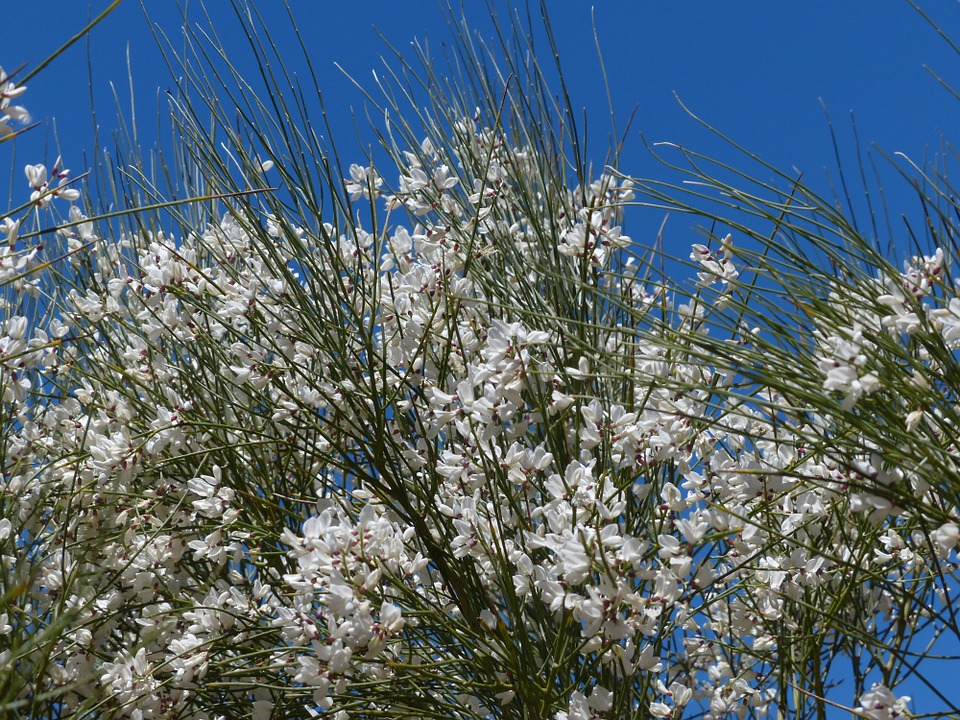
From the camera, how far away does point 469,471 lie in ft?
6.50

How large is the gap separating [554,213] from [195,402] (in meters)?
1.06

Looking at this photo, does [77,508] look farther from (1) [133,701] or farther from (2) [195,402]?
(1) [133,701]

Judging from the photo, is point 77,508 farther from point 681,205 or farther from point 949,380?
point 949,380

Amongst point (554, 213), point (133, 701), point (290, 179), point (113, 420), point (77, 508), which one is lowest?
point (133, 701)

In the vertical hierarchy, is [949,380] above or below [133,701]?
above

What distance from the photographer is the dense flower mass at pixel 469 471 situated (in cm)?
163

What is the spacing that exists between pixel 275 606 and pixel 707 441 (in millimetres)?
1157

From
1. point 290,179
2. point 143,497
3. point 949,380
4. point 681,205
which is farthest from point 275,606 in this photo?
point 949,380

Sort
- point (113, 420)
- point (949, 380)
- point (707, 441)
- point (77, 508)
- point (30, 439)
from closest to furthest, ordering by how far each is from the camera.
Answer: point (949, 380) → point (707, 441) → point (77, 508) → point (113, 420) → point (30, 439)

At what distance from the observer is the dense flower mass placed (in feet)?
5.35

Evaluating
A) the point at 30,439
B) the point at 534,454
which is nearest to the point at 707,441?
the point at 534,454

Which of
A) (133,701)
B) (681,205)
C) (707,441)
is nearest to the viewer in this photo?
(681,205)

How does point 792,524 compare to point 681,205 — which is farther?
point 792,524

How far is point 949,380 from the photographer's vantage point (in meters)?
1.62
